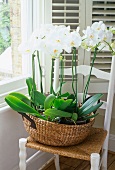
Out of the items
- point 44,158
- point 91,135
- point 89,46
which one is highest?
point 89,46

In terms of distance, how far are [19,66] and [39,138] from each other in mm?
641

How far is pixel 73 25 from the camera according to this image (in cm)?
172

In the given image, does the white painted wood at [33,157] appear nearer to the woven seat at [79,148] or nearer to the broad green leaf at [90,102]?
the woven seat at [79,148]

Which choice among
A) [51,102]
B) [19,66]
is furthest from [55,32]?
[19,66]

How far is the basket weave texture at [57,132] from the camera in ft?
4.19

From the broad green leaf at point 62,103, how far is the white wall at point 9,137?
→ 0.38 m

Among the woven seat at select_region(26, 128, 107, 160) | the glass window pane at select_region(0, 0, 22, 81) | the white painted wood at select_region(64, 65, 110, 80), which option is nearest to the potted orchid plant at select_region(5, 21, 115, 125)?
the woven seat at select_region(26, 128, 107, 160)

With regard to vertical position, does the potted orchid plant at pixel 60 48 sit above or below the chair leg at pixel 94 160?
above

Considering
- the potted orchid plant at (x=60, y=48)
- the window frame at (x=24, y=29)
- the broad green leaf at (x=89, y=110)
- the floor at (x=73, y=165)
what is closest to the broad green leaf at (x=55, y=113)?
the potted orchid plant at (x=60, y=48)

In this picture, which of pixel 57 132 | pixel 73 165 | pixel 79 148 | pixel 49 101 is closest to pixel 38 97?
pixel 49 101

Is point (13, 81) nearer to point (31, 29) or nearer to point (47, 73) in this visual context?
point (47, 73)

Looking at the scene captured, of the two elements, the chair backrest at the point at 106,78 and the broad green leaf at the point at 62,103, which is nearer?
the broad green leaf at the point at 62,103

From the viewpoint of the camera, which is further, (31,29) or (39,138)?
(31,29)

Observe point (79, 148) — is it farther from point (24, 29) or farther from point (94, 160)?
point (24, 29)
